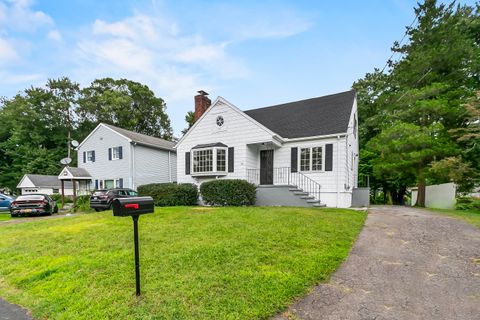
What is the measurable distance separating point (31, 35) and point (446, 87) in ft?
68.2

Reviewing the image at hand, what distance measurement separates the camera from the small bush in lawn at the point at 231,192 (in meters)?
11.6

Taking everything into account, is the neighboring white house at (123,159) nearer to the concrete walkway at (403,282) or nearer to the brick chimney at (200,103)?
the brick chimney at (200,103)

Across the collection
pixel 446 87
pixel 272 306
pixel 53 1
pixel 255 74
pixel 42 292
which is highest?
pixel 53 1

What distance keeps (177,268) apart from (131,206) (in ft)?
4.98

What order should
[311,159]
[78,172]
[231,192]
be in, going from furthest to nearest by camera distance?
[78,172]
[311,159]
[231,192]

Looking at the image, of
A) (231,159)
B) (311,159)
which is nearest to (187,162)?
(231,159)

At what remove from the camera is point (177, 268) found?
13.1 ft

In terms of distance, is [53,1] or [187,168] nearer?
[53,1]

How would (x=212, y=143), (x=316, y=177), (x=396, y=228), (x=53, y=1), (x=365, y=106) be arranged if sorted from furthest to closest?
(x=365, y=106) < (x=212, y=143) < (x=316, y=177) < (x=53, y=1) < (x=396, y=228)

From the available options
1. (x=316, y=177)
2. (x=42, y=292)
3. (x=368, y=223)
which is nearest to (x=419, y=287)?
(x=368, y=223)

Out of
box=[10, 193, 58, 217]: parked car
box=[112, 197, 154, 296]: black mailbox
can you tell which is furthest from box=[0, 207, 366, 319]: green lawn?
box=[10, 193, 58, 217]: parked car

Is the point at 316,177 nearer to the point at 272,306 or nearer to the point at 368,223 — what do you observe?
the point at 368,223

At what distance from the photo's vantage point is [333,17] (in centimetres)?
1085

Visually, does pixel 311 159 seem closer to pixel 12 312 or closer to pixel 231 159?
pixel 231 159
